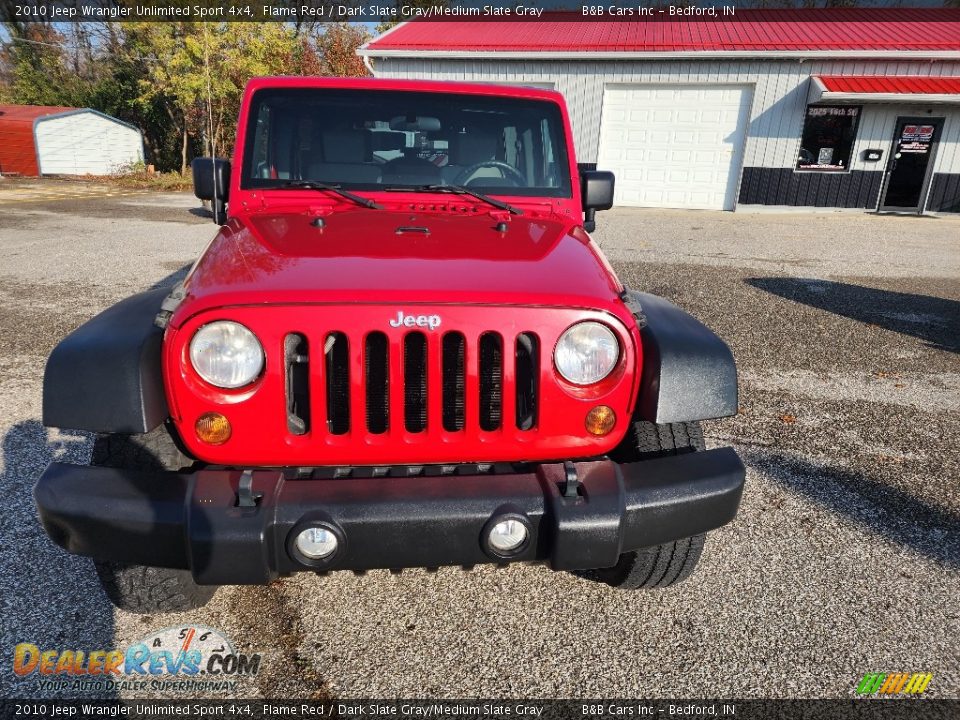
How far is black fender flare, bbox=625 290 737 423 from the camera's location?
1.92 metres

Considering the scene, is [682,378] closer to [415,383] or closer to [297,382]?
[415,383]

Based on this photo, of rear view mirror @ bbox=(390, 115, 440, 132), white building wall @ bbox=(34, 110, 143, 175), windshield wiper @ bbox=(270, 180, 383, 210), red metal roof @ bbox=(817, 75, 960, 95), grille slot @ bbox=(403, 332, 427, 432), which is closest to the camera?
grille slot @ bbox=(403, 332, 427, 432)

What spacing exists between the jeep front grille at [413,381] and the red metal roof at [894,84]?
15.0m

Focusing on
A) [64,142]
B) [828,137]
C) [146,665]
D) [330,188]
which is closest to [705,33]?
[828,137]

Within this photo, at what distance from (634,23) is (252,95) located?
1742cm

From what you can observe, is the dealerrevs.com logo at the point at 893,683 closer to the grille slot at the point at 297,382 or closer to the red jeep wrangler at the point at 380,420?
the red jeep wrangler at the point at 380,420

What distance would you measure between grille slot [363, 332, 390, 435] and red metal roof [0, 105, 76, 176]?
2453 cm

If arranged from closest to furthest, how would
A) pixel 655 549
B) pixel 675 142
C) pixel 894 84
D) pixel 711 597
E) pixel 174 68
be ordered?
pixel 655 549, pixel 711 597, pixel 894 84, pixel 675 142, pixel 174 68

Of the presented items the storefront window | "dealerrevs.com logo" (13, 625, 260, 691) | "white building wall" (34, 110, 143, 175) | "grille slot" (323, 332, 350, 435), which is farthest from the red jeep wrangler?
"white building wall" (34, 110, 143, 175)

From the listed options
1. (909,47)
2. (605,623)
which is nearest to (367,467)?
(605,623)

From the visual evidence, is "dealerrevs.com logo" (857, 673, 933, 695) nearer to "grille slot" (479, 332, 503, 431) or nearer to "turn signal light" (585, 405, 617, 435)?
"turn signal light" (585, 405, 617, 435)

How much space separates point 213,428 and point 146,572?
606mm

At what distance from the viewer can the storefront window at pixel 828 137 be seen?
14594 millimetres

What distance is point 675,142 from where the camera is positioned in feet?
49.4
